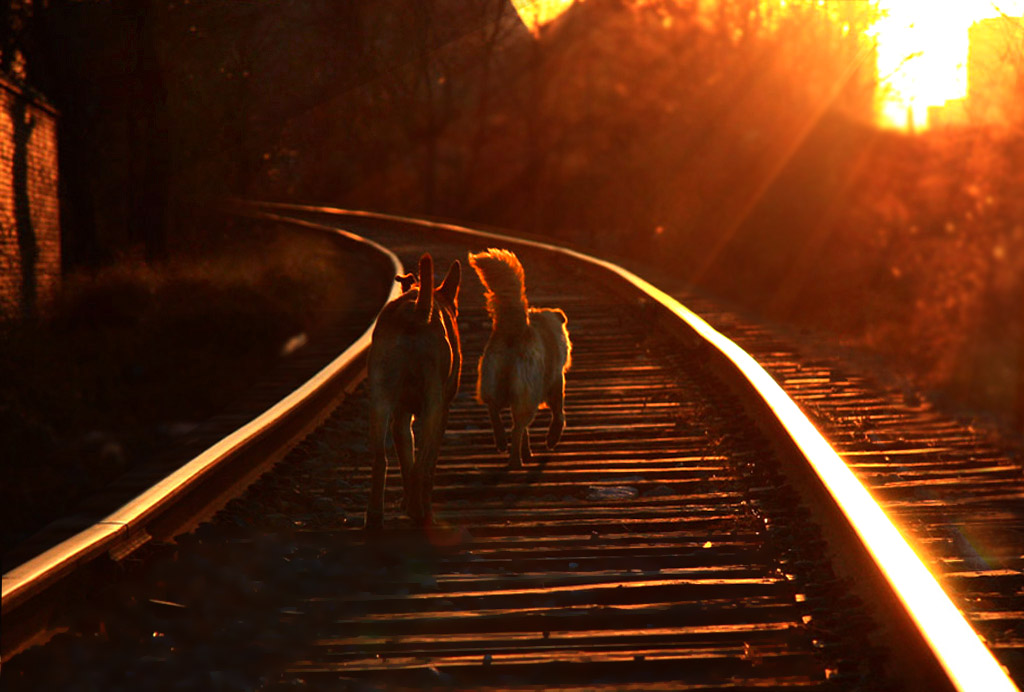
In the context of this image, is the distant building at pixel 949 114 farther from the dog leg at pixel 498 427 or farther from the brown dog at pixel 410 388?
the brown dog at pixel 410 388

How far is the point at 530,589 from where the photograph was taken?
15.3ft

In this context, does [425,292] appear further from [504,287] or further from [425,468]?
[504,287]

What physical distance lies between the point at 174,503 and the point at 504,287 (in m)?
2.48

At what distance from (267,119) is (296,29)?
1384cm

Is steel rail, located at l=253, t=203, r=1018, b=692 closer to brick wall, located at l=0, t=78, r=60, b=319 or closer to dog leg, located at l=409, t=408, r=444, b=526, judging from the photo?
dog leg, located at l=409, t=408, r=444, b=526

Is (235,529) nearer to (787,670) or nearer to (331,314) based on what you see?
(787,670)

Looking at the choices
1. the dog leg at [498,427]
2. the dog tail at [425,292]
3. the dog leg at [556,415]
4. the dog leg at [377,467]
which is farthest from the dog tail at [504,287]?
the dog leg at [377,467]

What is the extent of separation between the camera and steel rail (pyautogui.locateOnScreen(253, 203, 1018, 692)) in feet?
10.5

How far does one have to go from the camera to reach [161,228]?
2528cm

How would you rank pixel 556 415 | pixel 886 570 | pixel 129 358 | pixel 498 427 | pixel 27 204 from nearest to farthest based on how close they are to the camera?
pixel 886 570
pixel 498 427
pixel 556 415
pixel 129 358
pixel 27 204

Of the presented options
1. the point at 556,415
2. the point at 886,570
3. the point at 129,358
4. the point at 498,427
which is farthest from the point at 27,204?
the point at 886,570

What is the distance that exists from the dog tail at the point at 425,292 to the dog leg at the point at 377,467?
19.0 inches

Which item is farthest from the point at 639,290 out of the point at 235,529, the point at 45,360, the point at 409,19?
the point at 409,19

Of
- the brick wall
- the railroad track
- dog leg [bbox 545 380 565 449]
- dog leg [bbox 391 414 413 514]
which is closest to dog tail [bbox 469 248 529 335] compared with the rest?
dog leg [bbox 545 380 565 449]
